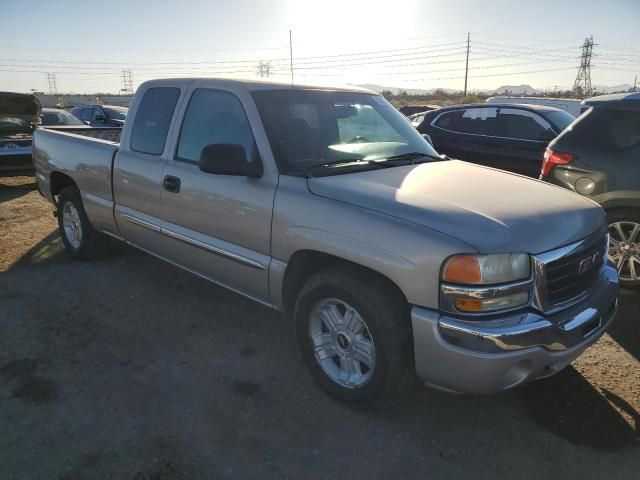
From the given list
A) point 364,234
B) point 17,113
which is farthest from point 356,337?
point 17,113

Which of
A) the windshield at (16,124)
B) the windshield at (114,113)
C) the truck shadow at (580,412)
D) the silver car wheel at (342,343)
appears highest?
the windshield at (114,113)

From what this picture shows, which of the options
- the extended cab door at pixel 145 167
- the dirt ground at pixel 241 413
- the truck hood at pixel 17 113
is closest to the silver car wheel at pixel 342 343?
the dirt ground at pixel 241 413

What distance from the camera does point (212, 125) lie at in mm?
3652

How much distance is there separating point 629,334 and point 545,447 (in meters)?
1.87

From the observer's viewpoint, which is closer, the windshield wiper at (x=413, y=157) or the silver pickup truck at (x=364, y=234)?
the silver pickup truck at (x=364, y=234)

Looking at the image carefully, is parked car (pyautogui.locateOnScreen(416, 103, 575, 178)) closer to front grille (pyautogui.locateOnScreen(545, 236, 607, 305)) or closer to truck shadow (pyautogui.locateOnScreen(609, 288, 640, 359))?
truck shadow (pyautogui.locateOnScreen(609, 288, 640, 359))

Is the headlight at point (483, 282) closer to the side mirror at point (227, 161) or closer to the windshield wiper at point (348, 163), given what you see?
the windshield wiper at point (348, 163)

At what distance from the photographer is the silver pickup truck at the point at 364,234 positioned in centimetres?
239

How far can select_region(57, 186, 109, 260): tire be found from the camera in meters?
5.31

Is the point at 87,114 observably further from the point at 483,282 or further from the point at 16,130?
the point at 483,282

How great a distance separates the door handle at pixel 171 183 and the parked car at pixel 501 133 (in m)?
5.39

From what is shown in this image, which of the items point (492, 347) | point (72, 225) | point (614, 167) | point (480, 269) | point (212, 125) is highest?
point (212, 125)

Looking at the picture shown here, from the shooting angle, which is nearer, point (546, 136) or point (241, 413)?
point (241, 413)

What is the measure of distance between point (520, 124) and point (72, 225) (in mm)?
6519
